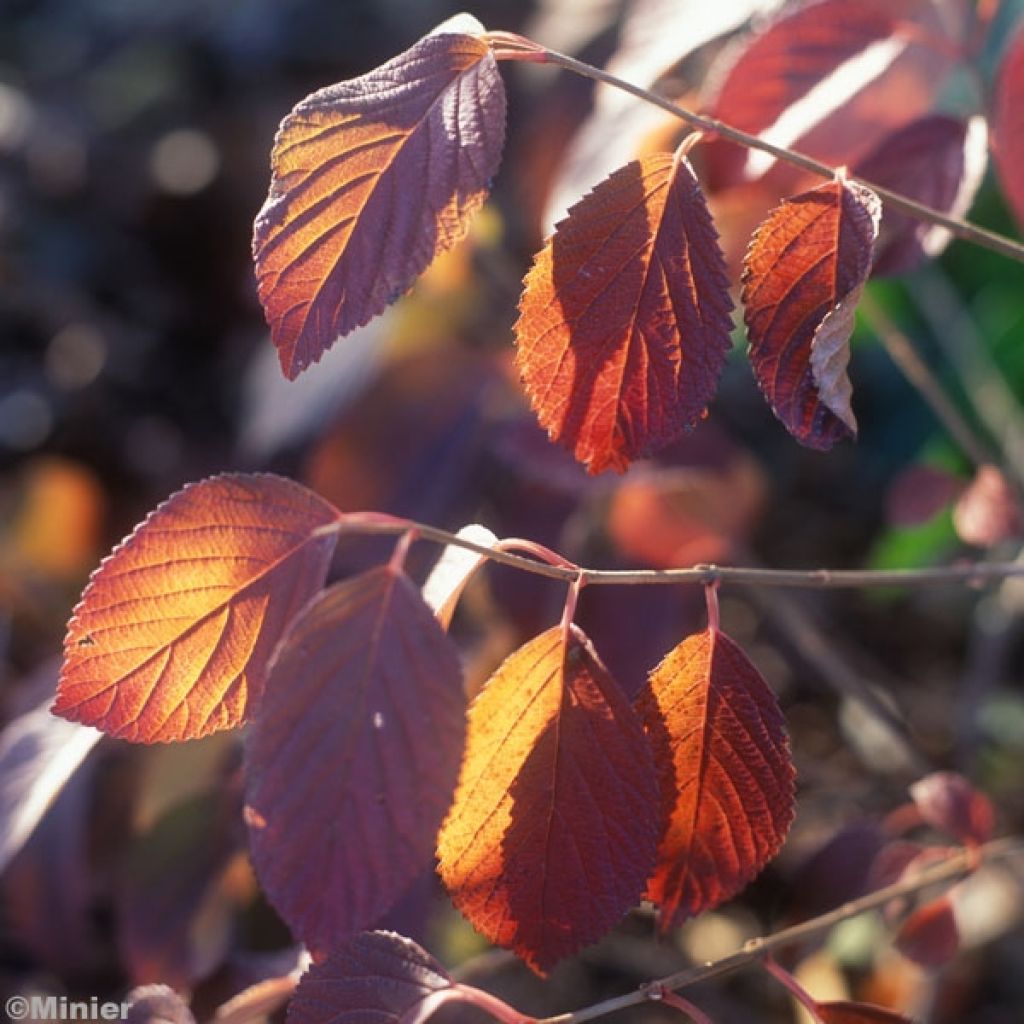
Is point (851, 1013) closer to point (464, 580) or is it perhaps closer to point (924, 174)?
point (464, 580)

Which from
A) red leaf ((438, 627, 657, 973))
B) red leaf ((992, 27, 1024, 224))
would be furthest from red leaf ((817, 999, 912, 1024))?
red leaf ((992, 27, 1024, 224))

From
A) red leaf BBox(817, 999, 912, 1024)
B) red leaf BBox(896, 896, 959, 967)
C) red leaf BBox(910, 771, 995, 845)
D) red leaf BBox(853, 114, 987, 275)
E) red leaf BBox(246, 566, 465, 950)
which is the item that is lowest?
red leaf BBox(896, 896, 959, 967)

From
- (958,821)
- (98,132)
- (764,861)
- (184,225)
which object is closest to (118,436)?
(184,225)

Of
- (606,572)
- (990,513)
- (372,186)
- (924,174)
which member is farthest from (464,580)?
(990,513)

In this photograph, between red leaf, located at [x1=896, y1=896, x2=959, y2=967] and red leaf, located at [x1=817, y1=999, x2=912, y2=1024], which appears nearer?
red leaf, located at [x1=817, y1=999, x2=912, y2=1024]

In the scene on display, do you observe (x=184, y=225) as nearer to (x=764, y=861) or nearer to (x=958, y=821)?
(x=958, y=821)

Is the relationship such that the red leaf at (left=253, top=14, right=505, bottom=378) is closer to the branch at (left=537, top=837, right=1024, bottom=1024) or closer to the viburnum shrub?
the viburnum shrub

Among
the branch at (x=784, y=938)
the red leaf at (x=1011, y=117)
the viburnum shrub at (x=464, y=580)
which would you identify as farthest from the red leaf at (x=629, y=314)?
the red leaf at (x=1011, y=117)

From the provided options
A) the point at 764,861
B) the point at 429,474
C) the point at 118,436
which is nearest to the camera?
the point at 764,861
